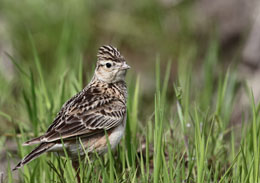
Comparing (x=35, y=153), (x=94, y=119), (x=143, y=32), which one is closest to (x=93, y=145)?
(x=94, y=119)

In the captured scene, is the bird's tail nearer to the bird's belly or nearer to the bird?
the bird

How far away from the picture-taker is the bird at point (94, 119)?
5203 millimetres

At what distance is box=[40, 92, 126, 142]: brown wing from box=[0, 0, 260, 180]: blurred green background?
431 centimetres

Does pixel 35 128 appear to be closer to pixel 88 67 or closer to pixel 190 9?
pixel 88 67

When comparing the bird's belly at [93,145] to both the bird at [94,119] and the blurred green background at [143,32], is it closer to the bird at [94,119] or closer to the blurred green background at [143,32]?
the bird at [94,119]

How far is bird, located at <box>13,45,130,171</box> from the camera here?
5203 mm

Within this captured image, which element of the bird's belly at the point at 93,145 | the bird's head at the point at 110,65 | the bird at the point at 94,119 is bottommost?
the bird's belly at the point at 93,145

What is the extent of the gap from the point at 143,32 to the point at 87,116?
6.50 meters

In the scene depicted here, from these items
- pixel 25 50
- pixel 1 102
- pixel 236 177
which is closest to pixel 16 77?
pixel 25 50

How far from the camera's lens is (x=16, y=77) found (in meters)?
9.99

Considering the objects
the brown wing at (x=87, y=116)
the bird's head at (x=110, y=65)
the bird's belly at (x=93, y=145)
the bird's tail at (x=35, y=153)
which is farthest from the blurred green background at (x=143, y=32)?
the bird's tail at (x=35, y=153)

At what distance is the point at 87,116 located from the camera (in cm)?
559

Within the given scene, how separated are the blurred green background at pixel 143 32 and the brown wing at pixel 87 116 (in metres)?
4.31

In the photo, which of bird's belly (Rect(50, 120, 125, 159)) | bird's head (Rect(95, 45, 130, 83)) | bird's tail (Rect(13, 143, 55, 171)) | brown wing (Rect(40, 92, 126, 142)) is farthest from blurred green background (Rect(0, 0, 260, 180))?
bird's tail (Rect(13, 143, 55, 171))
